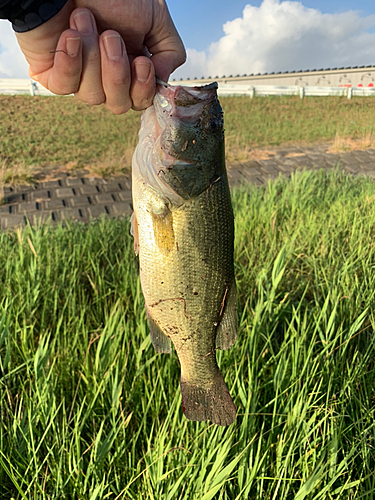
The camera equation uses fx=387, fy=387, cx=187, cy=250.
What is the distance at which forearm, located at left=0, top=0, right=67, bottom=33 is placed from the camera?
112cm

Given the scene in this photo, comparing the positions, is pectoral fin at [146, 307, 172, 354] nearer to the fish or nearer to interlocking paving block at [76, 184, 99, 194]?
the fish

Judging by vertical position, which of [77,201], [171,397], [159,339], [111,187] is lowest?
[171,397]

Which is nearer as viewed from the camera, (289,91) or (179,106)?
(179,106)

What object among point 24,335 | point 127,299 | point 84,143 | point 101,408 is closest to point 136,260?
point 127,299

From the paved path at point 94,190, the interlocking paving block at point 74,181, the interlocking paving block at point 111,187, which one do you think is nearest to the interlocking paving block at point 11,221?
the paved path at point 94,190

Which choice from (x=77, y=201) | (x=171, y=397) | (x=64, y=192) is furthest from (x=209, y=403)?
(x=64, y=192)

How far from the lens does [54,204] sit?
17.6 ft

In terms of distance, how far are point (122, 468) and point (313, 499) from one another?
29.4 inches

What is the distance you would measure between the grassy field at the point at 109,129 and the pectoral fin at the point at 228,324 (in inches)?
221

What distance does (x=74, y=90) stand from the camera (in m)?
1.34

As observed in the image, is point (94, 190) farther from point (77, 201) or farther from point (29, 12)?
point (29, 12)

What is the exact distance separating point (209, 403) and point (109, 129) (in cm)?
823

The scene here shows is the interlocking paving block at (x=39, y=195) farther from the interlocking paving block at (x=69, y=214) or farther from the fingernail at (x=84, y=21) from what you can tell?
the fingernail at (x=84, y=21)

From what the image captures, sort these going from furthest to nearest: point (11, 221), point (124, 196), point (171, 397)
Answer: point (124, 196) < point (11, 221) < point (171, 397)
